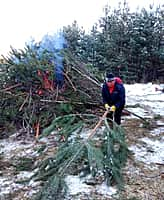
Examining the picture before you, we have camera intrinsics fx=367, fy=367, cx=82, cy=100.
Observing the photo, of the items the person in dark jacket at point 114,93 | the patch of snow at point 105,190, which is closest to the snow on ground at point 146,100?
the person in dark jacket at point 114,93

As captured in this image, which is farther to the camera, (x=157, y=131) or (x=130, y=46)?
(x=130, y=46)

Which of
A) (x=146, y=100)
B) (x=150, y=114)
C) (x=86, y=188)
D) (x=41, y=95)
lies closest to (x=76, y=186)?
(x=86, y=188)

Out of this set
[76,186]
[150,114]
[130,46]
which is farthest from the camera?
[130,46]

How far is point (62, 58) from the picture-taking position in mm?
8945

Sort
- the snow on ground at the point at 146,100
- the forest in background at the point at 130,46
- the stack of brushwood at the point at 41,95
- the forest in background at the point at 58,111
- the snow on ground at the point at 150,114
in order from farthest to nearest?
the forest in background at the point at 130,46, the snow on ground at the point at 146,100, the stack of brushwood at the point at 41,95, the snow on ground at the point at 150,114, the forest in background at the point at 58,111

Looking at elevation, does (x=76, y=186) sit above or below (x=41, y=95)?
below

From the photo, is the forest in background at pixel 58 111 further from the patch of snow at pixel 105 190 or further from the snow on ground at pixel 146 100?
the snow on ground at pixel 146 100

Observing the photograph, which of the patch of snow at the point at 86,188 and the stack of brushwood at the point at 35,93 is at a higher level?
the stack of brushwood at the point at 35,93

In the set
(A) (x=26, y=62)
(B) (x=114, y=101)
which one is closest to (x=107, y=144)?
(B) (x=114, y=101)

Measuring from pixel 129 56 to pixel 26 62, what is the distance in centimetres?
1248

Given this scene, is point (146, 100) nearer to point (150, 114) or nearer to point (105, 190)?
point (150, 114)

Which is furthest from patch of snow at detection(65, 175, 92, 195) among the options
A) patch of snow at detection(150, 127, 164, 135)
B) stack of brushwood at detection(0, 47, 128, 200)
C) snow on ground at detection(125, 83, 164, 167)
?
patch of snow at detection(150, 127, 164, 135)

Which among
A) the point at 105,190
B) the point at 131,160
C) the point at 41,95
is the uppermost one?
the point at 41,95

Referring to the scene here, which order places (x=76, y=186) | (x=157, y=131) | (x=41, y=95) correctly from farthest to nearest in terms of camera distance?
(x=41, y=95), (x=157, y=131), (x=76, y=186)
